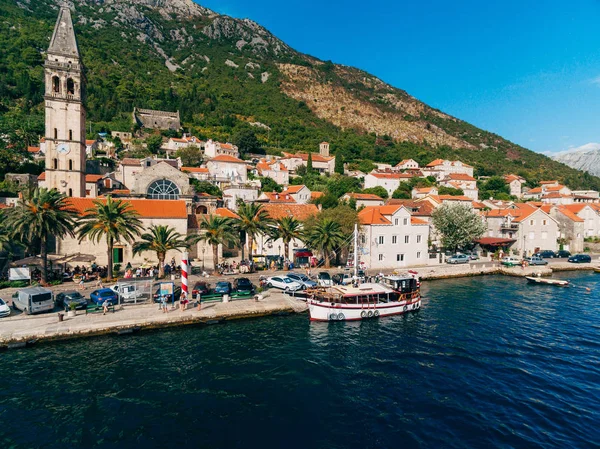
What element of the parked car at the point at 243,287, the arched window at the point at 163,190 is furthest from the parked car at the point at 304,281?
the arched window at the point at 163,190

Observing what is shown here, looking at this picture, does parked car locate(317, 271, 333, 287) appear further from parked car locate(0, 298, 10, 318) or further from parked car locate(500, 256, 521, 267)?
parked car locate(500, 256, 521, 267)

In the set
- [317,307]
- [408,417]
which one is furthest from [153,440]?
[317,307]

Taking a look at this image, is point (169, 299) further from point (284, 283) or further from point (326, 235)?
point (326, 235)

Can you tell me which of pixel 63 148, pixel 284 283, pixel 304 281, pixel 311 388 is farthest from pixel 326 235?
pixel 63 148

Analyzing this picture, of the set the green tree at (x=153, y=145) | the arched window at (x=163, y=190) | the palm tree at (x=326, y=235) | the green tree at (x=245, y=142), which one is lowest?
the palm tree at (x=326, y=235)

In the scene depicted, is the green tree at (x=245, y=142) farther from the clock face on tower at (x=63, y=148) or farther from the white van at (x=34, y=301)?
the white van at (x=34, y=301)

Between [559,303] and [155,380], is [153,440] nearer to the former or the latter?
[155,380]
